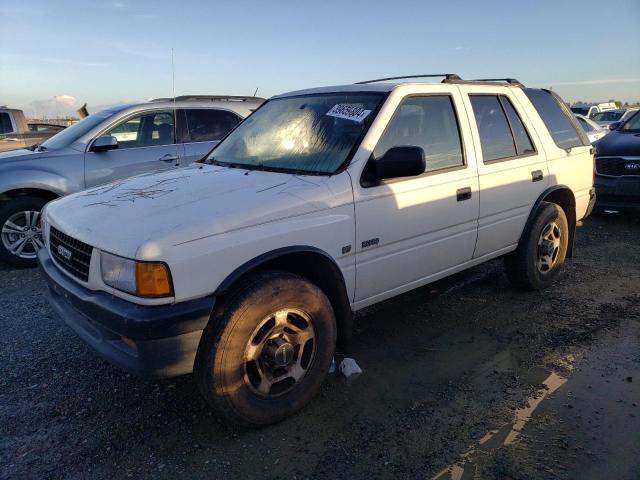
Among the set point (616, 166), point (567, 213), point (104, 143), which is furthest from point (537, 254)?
point (104, 143)

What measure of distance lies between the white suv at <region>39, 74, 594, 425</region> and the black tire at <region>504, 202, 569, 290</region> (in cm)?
3

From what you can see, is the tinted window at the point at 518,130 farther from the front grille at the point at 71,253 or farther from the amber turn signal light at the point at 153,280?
the front grille at the point at 71,253

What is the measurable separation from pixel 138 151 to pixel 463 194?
4130mm

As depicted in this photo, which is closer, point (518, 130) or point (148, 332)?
point (148, 332)

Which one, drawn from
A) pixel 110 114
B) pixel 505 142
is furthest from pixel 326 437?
pixel 110 114

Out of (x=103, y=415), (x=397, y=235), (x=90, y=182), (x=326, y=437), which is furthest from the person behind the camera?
(x=90, y=182)

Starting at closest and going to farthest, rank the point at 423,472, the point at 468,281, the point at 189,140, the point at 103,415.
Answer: the point at 423,472 < the point at 103,415 < the point at 468,281 < the point at 189,140

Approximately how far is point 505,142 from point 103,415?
141 inches

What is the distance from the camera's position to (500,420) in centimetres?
282

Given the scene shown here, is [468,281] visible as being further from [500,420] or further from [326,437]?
[326,437]

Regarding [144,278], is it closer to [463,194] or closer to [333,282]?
[333,282]

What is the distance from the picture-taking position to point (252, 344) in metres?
2.67

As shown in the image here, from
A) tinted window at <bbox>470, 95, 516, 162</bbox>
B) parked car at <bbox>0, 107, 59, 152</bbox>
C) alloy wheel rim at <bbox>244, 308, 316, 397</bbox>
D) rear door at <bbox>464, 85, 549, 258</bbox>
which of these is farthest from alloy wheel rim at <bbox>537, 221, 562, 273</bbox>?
parked car at <bbox>0, 107, 59, 152</bbox>

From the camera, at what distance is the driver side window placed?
6.17 metres
